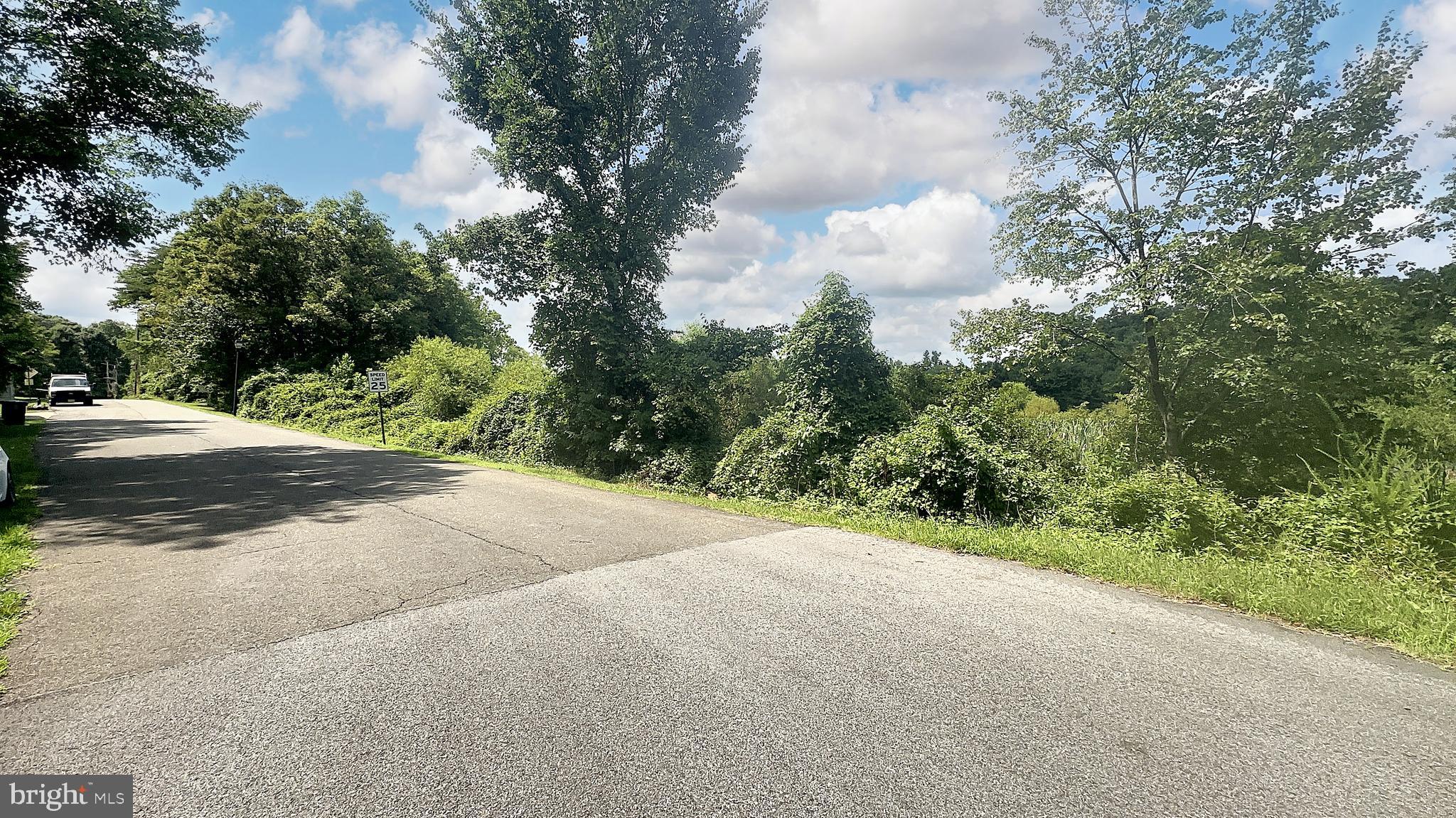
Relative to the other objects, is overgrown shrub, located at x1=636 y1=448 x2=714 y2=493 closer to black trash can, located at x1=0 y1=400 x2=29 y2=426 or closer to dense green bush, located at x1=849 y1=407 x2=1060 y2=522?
dense green bush, located at x1=849 y1=407 x2=1060 y2=522

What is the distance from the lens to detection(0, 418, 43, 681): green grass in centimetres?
368

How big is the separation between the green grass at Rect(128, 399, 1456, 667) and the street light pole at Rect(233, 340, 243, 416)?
39.6 meters

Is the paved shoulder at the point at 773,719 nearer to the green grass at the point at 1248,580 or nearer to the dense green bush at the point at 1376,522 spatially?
the green grass at the point at 1248,580

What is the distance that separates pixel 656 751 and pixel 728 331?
43.8 ft

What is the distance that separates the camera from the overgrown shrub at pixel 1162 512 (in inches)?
242

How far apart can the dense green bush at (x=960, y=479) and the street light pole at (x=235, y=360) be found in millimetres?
38558

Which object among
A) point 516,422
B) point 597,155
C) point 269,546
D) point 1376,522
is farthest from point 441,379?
point 1376,522

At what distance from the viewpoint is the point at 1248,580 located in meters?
4.36

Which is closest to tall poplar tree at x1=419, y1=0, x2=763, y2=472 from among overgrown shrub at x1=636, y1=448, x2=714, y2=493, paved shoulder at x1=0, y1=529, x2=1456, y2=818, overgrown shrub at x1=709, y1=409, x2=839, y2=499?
overgrown shrub at x1=636, y1=448, x2=714, y2=493

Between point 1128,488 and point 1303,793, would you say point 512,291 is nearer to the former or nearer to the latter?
point 1128,488

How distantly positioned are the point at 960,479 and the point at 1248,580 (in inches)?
161

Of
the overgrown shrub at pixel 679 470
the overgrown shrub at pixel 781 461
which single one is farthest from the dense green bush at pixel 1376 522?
the overgrown shrub at pixel 679 470

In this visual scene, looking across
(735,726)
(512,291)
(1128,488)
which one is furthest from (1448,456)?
(512,291)

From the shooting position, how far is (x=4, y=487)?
712 cm
